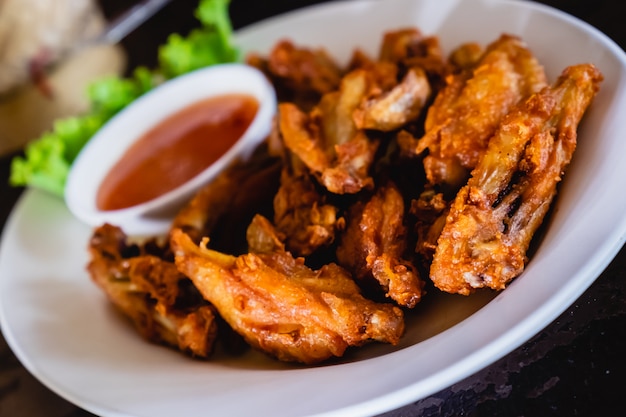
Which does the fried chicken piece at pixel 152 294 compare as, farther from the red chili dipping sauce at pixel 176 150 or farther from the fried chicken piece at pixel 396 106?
the fried chicken piece at pixel 396 106

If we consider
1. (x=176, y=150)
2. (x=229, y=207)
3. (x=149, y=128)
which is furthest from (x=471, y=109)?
(x=149, y=128)

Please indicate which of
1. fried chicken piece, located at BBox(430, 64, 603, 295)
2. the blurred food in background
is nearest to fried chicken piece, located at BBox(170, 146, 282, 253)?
fried chicken piece, located at BBox(430, 64, 603, 295)

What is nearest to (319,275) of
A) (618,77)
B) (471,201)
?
(471,201)

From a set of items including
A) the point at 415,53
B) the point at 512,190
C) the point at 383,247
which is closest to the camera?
the point at 512,190

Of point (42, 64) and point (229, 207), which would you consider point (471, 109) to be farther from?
point (42, 64)

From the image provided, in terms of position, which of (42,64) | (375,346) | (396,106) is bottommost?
(42,64)

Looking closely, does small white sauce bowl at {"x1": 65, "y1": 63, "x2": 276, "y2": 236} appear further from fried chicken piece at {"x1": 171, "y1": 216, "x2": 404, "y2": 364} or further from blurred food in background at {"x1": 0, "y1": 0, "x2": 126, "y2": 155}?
blurred food in background at {"x1": 0, "y1": 0, "x2": 126, "y2": 155}

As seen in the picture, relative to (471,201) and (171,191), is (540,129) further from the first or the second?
(171,191)
